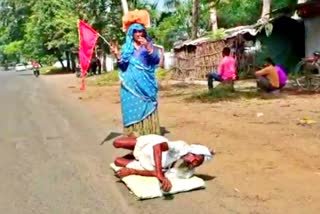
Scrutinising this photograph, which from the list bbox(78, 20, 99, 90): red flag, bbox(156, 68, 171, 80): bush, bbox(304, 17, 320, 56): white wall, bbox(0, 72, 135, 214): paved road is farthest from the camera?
bbox(156, 68, 171, 80): bush

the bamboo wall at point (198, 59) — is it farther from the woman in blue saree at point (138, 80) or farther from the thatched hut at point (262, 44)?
the woman in blue saree at point (138, 80)

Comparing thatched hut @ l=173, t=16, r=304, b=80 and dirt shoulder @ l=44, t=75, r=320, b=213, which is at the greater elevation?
thatched hut @ l=173, t=16, r=304, b=80

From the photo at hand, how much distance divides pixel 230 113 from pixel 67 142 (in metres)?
4.31

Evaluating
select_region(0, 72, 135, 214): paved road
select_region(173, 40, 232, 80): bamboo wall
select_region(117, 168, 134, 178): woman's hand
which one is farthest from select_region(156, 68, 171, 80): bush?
select_region(117, 168, 134, 178): woman's hand

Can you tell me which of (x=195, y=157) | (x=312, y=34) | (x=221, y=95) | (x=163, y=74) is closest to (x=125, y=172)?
(x=195, y=157)

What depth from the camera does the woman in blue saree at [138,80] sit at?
6555 millimetres

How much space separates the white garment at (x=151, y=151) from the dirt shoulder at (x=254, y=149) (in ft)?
1.41

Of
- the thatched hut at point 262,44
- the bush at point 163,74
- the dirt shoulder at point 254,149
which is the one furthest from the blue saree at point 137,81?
the bush at point 163,74

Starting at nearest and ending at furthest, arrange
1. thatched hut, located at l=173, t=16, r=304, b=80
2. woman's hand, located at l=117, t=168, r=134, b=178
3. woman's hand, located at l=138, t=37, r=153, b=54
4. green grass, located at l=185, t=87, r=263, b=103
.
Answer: woman's hand, located at l=117, t=168, r=134, b=178 → woman's hand, located at l=138, t=37, r=153, b=54 → green grass, located at l=185, t=87, r=263, b=103 → thatched hut, located at l=173, t=16, r=304, b=80

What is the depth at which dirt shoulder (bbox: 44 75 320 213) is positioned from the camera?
18.3 ft

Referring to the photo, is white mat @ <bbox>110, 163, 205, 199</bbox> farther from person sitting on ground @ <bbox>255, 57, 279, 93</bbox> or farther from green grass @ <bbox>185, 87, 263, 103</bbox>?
person sitting on ground @ <bbox>255, 57, 279, 93</bbox>

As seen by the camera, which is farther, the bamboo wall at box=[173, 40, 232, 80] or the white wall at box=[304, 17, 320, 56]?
the bamboo wall at box=[173, 40, 232, 80]

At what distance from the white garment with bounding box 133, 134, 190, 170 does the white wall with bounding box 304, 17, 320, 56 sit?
17640 millimetres

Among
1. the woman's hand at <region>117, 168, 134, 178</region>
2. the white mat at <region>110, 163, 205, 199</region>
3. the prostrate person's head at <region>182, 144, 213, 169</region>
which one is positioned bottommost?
the white mat at <region>110, 163, 205, 199</region>
